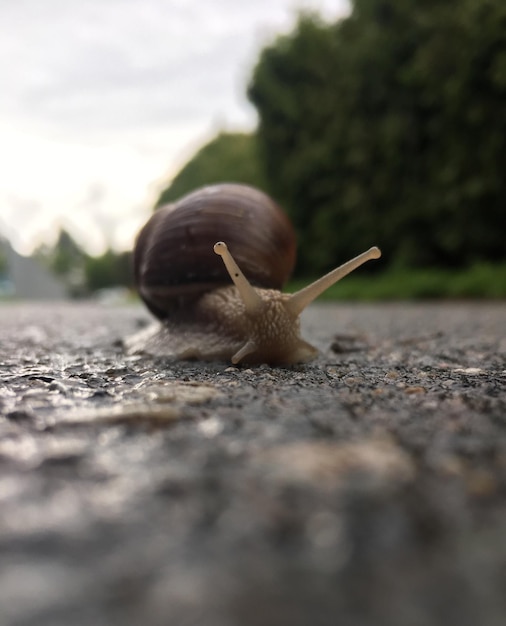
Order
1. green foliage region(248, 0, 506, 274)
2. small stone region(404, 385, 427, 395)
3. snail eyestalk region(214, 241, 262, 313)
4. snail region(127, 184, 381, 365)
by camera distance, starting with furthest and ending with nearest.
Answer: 1. green foliage region(248, 0, 506, 274)
2. snail region(127, 184, 381, 365)
3. snail eyestalk region(214, 241, 262, 313)
4. small stone region(404, 385, 427, 395)

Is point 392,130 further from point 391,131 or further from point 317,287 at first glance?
point 317,287

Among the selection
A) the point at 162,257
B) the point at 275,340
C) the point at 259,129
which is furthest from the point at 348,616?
the point at 259,129

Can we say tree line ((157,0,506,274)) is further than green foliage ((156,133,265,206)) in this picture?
No

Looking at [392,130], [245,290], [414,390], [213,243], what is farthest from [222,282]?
[392,130]

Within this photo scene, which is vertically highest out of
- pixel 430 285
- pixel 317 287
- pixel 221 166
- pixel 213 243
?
pixel 221 166

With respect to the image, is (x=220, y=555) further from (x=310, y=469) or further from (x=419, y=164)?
(x=419, y=164)

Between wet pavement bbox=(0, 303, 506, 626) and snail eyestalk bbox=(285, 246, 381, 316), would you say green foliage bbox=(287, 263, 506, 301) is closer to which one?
snail eyestalk bbox=(285, 246, 381, 316)

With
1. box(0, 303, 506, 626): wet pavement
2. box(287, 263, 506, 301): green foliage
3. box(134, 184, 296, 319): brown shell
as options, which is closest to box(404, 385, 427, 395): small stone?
box(0, 303, 506, 626): wet pavement
